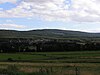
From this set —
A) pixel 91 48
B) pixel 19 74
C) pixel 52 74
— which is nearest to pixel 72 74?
pixel 52 74

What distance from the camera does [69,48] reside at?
12525cm

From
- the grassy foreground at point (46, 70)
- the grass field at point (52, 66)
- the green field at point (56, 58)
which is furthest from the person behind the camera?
the green field at point (56, 58)

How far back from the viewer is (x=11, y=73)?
27.5 m

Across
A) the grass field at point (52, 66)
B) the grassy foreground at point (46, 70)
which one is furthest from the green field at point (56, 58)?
the grassy foreground at point (46, 70)

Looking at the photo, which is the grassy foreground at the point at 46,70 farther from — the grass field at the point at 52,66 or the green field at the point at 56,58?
the green field at the point at 56,58

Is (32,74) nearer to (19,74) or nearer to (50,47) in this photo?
(19,74)

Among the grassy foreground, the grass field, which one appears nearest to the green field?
the grass field

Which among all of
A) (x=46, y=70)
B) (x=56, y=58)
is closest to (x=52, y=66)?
(x=46, y=70)

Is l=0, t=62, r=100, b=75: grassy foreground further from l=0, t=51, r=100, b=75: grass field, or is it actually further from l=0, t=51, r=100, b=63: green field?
l=0, t=51, r=100, b=63: green field

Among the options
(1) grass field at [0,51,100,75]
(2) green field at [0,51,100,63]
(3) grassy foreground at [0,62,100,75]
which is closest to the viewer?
(3) grassy foreground at [0,62,100,75]

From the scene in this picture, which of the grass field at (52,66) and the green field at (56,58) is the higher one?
the grass field at (52,66)

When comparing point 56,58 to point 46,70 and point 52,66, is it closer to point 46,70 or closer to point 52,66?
point 52,66

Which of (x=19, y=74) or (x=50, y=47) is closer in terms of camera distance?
(x=19, y=74)

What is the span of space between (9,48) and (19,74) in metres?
101
